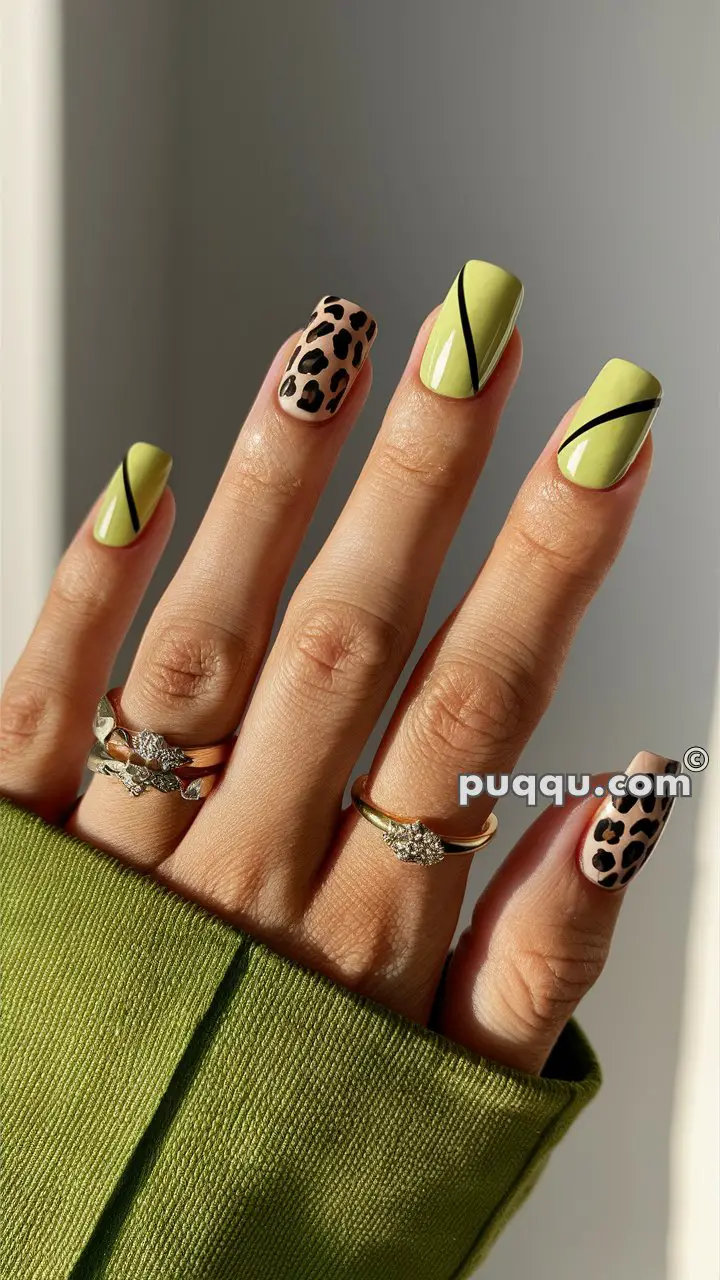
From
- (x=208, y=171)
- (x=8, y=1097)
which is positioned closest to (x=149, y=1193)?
(x=8, y=1097)

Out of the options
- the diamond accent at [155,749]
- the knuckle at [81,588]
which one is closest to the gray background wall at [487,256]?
the knuckle at [81,588]

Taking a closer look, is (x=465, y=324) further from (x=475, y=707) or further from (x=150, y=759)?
(x=150, y=759)

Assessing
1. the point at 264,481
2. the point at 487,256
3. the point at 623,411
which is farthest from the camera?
the point at 487,256

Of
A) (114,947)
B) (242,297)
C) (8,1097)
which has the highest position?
(242,297)

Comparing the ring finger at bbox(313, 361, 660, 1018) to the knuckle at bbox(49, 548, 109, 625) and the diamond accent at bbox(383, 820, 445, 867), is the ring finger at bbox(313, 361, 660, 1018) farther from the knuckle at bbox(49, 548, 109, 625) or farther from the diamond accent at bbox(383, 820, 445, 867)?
the knuckle at bbox(49, 548, 109, 625)

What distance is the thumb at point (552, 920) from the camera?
0.69 m

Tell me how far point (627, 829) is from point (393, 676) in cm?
19

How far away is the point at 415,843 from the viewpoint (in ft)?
2.27

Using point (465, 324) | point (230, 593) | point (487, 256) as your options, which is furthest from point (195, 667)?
point (487, 256)

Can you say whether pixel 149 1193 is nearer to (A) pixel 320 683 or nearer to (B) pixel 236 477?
(A) pixel 320 683

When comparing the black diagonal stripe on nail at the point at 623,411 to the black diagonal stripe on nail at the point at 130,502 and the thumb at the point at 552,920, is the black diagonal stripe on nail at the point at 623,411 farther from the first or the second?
the black diagonal stripe on nail at the point at 130,502

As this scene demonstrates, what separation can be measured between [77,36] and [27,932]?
82 centimetres

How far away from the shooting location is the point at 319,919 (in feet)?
2.35

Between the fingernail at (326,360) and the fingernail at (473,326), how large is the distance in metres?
0.06
